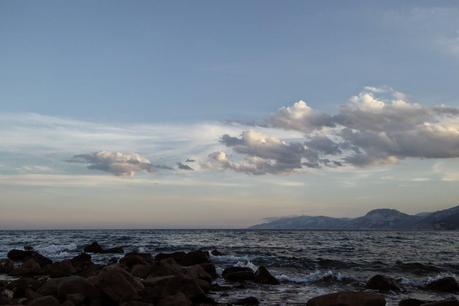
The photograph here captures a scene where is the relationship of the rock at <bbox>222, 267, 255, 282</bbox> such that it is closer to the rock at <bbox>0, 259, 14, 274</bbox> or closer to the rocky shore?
the rocky shore

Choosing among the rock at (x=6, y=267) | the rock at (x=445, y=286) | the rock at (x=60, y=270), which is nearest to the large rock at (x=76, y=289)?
the rock at (x=60, y=270)

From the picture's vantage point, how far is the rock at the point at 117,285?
17.0 m

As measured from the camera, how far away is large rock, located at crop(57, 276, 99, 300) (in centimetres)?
1717

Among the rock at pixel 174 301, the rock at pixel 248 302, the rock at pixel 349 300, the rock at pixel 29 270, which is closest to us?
the rock at pixel 174 301

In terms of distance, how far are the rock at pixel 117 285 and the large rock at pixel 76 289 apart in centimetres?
30

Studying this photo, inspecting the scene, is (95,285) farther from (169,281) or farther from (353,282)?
(353,282)

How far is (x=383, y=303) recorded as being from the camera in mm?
16734

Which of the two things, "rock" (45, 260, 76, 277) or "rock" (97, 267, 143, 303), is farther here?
"rock" (45, 260, 76, 277)

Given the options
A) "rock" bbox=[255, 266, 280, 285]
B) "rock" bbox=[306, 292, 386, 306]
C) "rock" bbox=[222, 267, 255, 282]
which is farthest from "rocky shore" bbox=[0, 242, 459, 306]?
"rock" bbox=[222, 267, 255, 282]

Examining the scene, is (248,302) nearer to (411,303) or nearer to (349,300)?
(349,300)

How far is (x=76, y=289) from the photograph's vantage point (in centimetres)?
1730

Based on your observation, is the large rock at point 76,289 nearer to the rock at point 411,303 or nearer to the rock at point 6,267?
the rock at point 411,303

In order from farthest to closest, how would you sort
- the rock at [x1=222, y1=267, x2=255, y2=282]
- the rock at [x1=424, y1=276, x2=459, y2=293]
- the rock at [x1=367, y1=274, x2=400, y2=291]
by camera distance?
the rock at [x1=222, y1=267, x2=255, y2=282]
the rock at [x1=424, y1=276, x2=459, y2=293]
the rock at [x1=367, y1=274, x2=400, y2=291]

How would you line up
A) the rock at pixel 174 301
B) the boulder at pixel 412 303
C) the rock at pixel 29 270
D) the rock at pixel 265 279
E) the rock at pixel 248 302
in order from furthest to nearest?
the rock at pixel 29 270 → the rock at pixel 265 279 → the rock at pixel 248 302 → the boulder at pixel 412 303 → the rock at pixel 174 301
